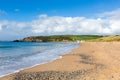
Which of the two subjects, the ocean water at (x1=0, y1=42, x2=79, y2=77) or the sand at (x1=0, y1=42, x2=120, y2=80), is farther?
the ocean water at (x1=0, y1=42, x2=79, y2=77)

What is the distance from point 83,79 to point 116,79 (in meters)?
2.25

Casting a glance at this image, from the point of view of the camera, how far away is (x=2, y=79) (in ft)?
52.1

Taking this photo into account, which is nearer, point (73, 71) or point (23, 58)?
point (73, 71)

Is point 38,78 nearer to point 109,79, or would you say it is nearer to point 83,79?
point 83,79

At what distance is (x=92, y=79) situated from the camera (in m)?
14.8

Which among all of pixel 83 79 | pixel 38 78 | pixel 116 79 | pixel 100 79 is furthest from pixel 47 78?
pixel 116 79

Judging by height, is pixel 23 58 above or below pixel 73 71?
below

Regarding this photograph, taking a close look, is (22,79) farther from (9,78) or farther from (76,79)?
(76,79)

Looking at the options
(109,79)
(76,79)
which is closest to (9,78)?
(76,79)

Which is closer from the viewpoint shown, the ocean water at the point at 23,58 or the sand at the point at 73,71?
the sand at the point at 73,71

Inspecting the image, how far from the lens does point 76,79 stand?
1478 centimetres

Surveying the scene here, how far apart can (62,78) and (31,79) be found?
227cm

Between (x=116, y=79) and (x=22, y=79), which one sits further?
(x=22, y=79)

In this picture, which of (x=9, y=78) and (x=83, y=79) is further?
(x=9, y=78)
